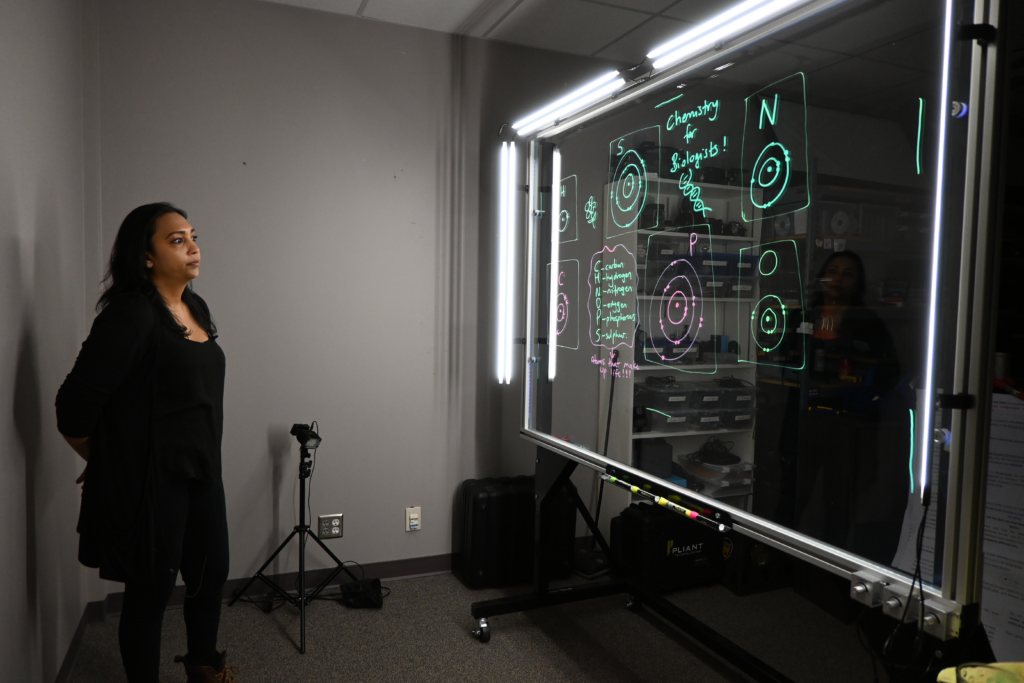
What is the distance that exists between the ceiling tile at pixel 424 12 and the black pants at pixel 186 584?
2049 mm

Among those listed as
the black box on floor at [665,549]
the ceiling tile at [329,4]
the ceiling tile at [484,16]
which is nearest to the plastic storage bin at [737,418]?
the black box on floor at [665,549]

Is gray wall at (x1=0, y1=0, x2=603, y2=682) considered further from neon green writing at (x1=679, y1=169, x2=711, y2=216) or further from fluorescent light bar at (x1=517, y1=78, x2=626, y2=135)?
neon green writing at (x1=679, y1=169, x2=711, y2=216)

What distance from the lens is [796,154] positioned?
1445 millimetres

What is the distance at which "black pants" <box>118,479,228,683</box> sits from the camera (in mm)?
1787

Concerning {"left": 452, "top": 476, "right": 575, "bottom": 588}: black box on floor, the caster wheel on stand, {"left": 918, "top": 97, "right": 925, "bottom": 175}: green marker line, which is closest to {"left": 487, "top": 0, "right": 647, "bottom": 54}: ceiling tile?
{"left": 918, "top": 97, "right": 925, "bottom": 175}: green marker line

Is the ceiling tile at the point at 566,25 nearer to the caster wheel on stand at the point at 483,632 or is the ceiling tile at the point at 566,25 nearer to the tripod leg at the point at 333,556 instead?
the tripod leg at the point at 333,556

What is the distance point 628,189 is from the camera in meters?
2.12

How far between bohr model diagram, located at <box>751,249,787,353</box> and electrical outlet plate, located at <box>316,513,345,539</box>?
206 cm

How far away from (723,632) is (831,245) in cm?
191

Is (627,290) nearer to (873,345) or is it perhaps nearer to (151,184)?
(873,345)

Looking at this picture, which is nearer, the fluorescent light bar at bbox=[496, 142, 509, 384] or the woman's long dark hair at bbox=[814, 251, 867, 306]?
the woman's long dark hair at bbox=[814, 251, 867, 306]

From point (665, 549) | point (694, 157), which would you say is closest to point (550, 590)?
point (665, 549)

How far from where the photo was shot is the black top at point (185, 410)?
1.77 metres

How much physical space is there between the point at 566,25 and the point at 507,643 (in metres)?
2.66
